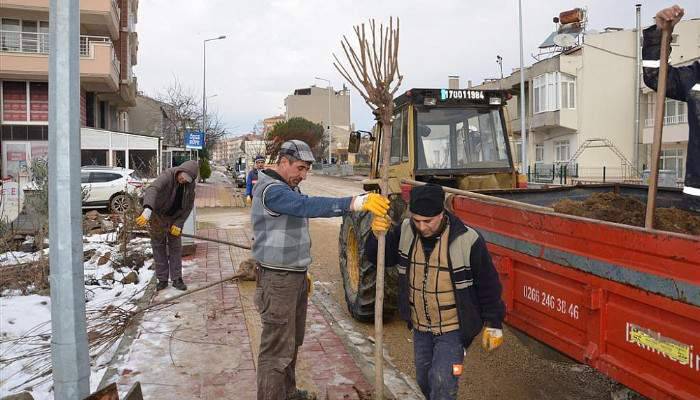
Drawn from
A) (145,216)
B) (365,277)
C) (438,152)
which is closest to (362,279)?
(365,277)

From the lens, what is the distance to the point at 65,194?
3.03 metres

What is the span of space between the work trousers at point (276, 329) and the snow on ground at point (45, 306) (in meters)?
1.45

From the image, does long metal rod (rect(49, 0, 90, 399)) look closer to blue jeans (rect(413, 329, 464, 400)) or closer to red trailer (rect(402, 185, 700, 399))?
blue jeans (rect(413, 329, 464, 400))

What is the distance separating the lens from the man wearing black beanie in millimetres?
3031

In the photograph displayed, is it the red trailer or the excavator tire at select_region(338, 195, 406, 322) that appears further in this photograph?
the excavator tire at select_region(338, 195, 406, 322)

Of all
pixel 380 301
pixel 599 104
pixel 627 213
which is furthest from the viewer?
pixel 599 104

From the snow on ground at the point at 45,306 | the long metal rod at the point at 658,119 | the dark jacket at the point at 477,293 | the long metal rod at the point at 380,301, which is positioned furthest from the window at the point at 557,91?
the dark jacket at the point at 477,293

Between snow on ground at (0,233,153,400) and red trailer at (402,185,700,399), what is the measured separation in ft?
10.2

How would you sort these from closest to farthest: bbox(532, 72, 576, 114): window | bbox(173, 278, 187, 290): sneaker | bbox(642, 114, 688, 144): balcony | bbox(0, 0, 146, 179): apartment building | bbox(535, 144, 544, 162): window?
bbox(173, 278, 187, 290): sneaker, bbox(0, 0, 146, 179): apartment building, bbox(642, 114, 688, 144): balcony, bbox(532, 72, 576, 114): window, bbox(535, 144, 544, 162): window

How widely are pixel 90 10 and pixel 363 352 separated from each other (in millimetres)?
21820

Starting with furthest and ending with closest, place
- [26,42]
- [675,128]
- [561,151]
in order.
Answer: [561,151], [675,128], [26,42]

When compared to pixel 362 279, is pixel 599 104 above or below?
above

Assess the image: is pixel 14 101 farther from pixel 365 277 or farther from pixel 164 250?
pixel 365 277

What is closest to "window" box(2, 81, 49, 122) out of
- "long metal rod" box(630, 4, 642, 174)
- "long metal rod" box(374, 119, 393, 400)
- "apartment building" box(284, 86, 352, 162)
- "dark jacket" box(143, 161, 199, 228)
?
"dark jacket" box(143, 161, 199, 228)
